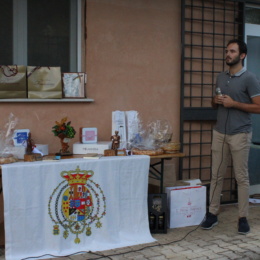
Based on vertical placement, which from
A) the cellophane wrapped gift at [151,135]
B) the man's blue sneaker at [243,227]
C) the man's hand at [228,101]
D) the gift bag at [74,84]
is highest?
the gift bag at [74,84]

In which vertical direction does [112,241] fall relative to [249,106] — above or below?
below

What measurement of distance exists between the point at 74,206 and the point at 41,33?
2082mm

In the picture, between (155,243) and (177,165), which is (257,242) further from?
(177,165)

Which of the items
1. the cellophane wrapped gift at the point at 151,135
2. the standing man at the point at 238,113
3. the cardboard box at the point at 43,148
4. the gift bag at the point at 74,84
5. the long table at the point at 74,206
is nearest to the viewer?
the long table at the point at 74,206

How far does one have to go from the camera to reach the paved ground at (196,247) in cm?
416

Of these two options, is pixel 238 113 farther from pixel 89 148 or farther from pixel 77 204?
pixel 77 204

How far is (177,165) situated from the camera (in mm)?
5859

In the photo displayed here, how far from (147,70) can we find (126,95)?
434 millimetres

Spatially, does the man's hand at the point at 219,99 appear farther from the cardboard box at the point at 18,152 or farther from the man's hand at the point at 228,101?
the cardboard box at the point at 18,152

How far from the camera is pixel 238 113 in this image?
15.6 ft

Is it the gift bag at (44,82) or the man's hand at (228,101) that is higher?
the gift bag at (44,82)

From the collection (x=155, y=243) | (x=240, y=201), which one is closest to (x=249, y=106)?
(x=240, y=201)

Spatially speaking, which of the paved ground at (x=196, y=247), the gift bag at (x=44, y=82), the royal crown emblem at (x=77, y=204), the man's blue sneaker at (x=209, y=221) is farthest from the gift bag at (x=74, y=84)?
the man's blue sneaker at (x=209, y=221)

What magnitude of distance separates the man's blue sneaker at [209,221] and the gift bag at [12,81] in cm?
246
